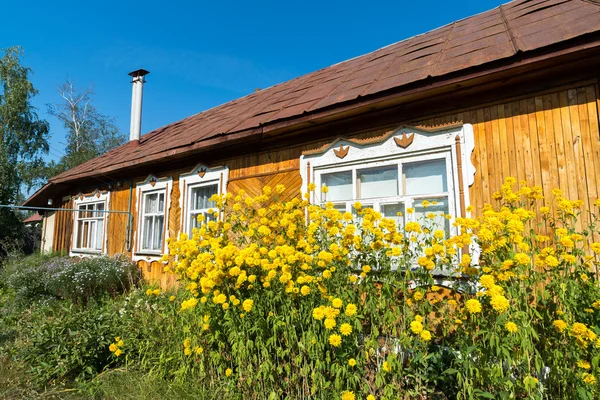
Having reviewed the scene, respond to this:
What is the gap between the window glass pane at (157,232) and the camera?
717 cm

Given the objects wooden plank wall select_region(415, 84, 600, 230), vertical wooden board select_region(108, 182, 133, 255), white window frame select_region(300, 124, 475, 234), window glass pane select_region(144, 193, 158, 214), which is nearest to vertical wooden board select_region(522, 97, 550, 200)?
wooden plank wall select_region(415, 84, 600, 230)

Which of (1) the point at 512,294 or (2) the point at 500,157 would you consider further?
(2) the point at 500,157

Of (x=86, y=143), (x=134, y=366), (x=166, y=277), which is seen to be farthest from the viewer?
(x=86, y=143)

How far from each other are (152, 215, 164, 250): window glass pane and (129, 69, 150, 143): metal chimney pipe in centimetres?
379

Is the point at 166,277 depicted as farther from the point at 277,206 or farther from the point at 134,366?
the point at 277,206

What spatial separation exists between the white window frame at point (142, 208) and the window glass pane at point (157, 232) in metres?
0.18

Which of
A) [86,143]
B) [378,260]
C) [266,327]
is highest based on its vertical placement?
[86,143]

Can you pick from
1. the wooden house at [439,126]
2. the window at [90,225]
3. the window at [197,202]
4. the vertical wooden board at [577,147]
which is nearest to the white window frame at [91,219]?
the window at [90,225]

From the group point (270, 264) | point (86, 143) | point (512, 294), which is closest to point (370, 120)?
point (270, 264)

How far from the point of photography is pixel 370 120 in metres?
4.30

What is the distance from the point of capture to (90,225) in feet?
29.6

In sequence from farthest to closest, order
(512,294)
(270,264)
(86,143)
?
(86,143)
(270,264)
(512,294)

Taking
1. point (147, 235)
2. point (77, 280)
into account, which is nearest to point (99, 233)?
point (147, 235)

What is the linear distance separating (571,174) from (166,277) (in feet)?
20.5
